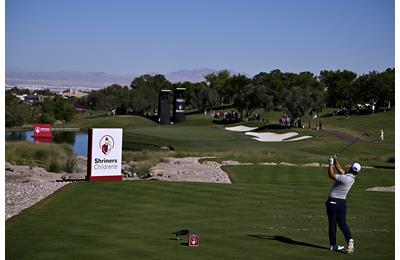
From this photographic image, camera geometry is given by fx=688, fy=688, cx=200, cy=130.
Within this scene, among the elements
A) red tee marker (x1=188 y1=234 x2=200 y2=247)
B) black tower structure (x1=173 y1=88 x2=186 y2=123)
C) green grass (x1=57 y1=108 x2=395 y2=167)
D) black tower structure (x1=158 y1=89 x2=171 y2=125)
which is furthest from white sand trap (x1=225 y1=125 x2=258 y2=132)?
red tee marker (x1=188 y1=234 x2=200 y2=247)

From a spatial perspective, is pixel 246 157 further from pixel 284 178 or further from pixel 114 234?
pixel 114 234

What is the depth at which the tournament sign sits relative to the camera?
918 inches

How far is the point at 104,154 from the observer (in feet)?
78.3

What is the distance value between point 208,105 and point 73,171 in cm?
10242

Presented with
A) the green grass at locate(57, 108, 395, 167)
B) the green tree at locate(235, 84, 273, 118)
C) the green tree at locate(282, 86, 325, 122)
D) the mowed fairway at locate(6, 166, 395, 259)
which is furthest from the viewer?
the green tree at locate(235, 84, 273, 118)

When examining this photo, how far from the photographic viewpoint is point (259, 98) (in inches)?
3654

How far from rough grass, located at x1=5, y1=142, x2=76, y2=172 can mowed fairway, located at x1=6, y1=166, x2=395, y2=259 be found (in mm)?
10119

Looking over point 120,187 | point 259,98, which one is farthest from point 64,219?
point 259,98

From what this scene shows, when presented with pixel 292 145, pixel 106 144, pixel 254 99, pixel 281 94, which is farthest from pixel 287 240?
pixel 254 99

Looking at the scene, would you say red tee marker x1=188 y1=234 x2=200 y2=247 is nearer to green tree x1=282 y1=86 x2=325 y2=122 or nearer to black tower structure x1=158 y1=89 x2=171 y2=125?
green tree x1=282 y1=86 x2=325 y2=122

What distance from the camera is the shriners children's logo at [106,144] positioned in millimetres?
24016

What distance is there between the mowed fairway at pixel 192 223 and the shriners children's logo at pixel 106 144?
2.16 m

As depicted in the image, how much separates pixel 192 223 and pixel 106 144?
10.0m

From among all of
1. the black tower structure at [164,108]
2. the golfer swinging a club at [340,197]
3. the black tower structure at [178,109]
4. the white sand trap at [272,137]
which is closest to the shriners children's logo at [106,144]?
the golfer swinging a club at [340,197]
